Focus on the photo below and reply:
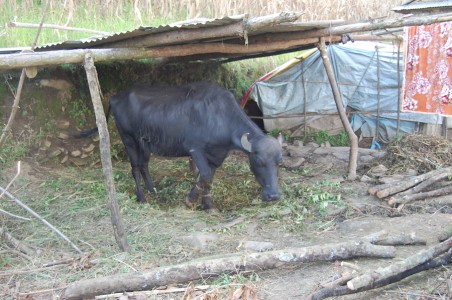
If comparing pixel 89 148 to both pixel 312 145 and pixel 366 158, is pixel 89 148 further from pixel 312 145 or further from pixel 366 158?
pixel 366 158

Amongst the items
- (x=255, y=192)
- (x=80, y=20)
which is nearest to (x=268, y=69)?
(x=80, y=20)

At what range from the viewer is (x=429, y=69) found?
22.3 ft

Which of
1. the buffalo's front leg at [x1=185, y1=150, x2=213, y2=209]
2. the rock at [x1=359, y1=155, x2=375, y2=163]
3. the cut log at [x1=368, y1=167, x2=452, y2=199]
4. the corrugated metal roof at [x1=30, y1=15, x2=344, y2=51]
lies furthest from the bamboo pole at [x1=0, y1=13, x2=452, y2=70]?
the rock at [x1=359, y1=155, x2=375, y2=163]

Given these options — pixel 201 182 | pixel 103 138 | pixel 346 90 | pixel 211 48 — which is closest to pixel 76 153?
pixel 201 182

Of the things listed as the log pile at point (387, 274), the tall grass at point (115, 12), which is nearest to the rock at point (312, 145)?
the tall grass at point (115, 12)

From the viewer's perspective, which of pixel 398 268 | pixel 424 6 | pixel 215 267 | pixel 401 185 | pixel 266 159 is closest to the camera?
pixel 398 268

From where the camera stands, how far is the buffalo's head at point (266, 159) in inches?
221

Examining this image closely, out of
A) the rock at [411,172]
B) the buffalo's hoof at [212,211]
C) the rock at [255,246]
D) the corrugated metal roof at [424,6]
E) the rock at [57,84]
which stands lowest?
the buffalo's hoof at [212,211]

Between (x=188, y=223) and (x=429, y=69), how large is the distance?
4.28m

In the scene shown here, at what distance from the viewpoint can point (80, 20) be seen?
10.1m

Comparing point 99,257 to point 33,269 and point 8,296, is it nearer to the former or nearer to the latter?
point 33,269

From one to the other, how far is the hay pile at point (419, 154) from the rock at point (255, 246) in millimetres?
3431

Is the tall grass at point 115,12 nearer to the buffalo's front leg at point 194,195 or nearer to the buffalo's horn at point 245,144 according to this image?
the buffalo's front leg at point 194,195

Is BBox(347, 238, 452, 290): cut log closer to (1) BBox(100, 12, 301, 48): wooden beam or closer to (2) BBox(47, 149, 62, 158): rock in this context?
(1) BBox(100, 12, 301, 48): wooden beam
